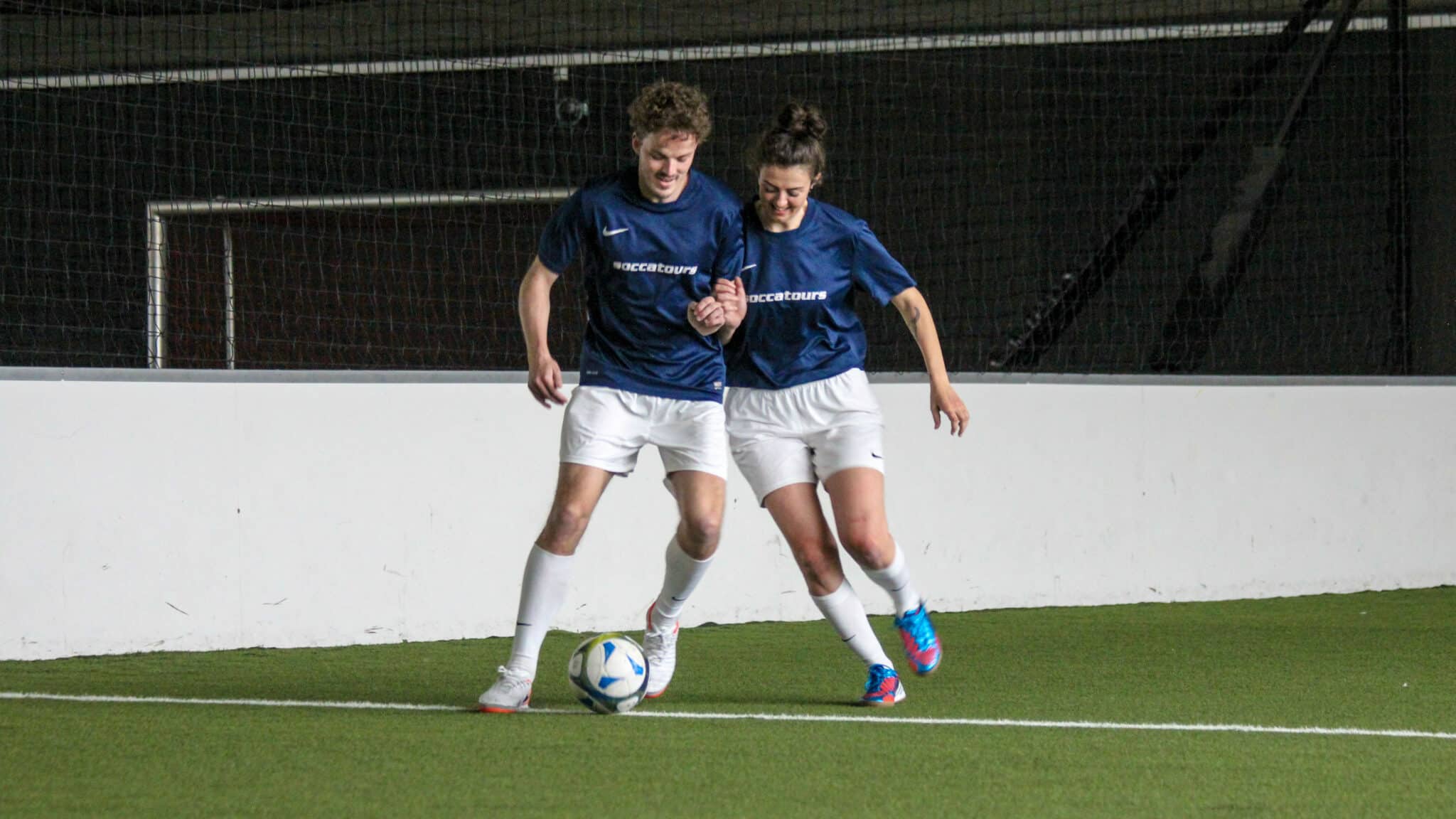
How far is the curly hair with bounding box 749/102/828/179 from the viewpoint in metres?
4.22

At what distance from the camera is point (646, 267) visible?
4293 millimetres

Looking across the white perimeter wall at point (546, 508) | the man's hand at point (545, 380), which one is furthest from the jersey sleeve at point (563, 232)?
the white perimeter wall at point (546, 508)

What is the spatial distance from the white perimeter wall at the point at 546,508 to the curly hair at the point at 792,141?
225cm

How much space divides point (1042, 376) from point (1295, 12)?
283 centimetres

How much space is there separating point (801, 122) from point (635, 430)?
2.87 feet

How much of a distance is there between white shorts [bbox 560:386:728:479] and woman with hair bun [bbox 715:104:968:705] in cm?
17

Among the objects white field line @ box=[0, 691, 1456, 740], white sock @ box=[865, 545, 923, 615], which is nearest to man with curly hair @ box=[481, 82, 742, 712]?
white field line @ box=[0, 691, 1456, 740]

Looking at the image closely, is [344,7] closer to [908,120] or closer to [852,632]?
[908,120]

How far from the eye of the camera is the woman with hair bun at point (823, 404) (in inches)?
175

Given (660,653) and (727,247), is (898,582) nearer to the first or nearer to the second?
(660,653)

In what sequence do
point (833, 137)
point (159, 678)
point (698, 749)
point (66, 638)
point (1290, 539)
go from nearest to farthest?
point (698, 749) < point (159, 678) < point (66, 638) < point (1290, 539) < point (833, 137)

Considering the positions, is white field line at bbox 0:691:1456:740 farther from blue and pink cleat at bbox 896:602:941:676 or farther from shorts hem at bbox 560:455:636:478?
shorts hem at bbox 560:455:636:478

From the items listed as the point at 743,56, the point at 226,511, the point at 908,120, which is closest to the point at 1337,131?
the point at 908,120

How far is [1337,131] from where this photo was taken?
8469 mm
